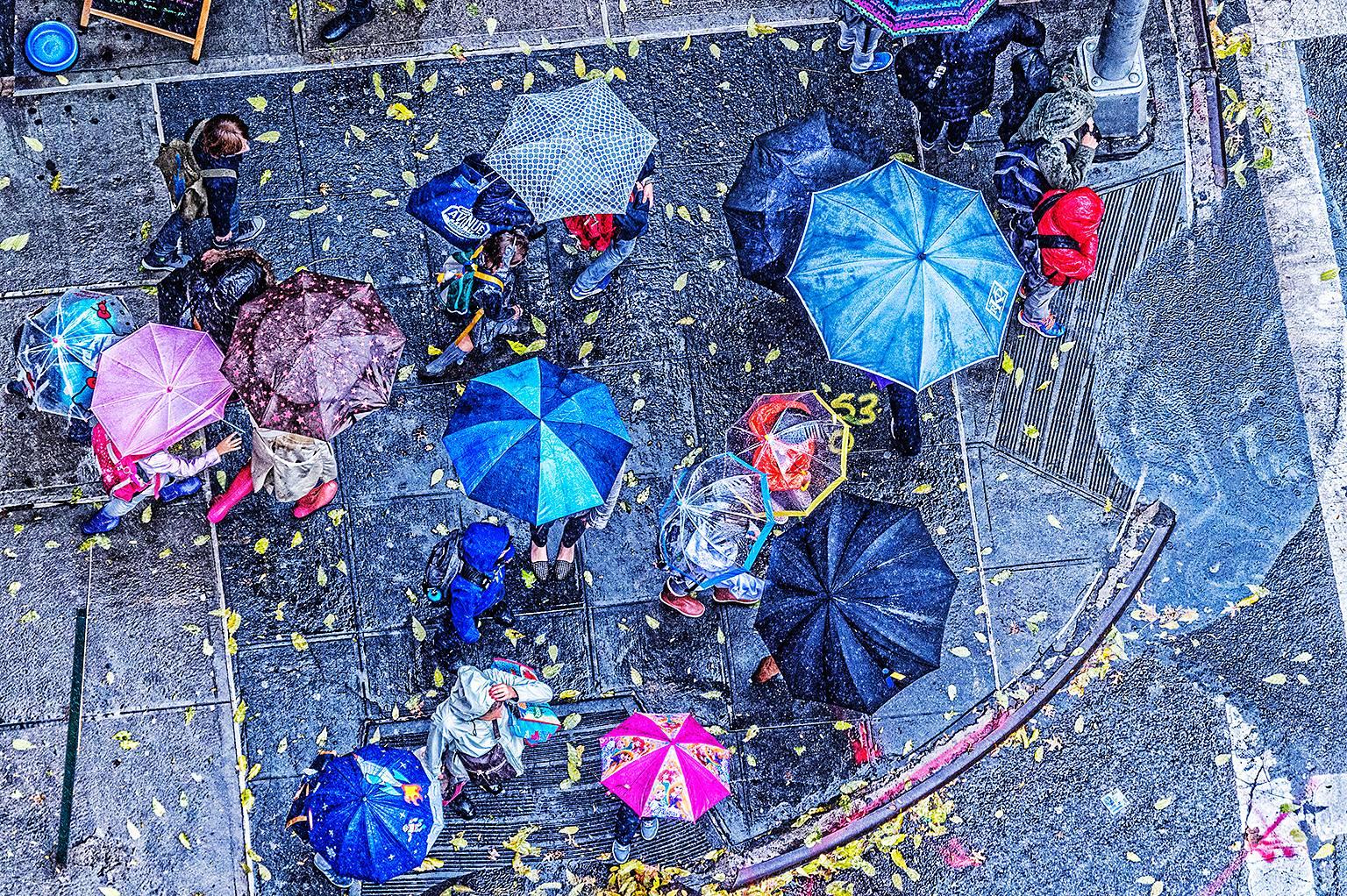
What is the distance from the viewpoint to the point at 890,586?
7340 millimetres

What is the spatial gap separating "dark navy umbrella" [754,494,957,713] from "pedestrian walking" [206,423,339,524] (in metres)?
3.07

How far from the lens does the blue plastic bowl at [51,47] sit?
836cm

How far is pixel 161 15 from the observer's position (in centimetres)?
839

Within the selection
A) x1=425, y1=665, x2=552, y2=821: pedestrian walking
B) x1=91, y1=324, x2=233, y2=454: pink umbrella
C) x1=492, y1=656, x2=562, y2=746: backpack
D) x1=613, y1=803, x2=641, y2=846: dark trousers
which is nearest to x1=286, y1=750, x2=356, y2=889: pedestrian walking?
x1=425, y1=665, x2=552, y2=821: pedestrian walking

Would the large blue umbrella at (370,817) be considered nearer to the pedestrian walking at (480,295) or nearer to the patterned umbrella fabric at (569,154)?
the pedestrian walking at (480,295)

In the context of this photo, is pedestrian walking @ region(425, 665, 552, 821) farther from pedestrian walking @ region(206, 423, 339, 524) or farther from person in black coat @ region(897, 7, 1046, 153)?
person in black coat @ region(897, 7, 1046, 153)

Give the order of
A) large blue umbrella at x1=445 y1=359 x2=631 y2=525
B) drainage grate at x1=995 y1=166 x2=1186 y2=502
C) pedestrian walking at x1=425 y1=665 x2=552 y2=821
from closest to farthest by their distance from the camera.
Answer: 1. large blue umbrella at x1=445 y1=359 x2=631 y2=525
2. pedestrian walking at x1=425 y1=665 x2=552 y2=821
3. drainage grate at x1=995 y1=166 x2=1186 y2=502

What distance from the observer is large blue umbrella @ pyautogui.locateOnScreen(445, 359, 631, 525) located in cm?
718

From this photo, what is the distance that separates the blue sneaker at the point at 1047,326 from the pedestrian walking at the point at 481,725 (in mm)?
4233

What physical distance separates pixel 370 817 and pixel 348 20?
18.0ft

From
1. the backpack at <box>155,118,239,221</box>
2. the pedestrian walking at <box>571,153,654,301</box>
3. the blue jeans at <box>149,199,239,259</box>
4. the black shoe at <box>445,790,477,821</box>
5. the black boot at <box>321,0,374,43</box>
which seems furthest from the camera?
the black boot at <box>321,0,374,43</box>

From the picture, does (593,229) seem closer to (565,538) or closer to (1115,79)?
(565,538)

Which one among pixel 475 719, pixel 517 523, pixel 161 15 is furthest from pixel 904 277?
pixel 161 15

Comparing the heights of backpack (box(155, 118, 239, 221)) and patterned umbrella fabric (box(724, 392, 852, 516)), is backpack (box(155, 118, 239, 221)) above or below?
above
